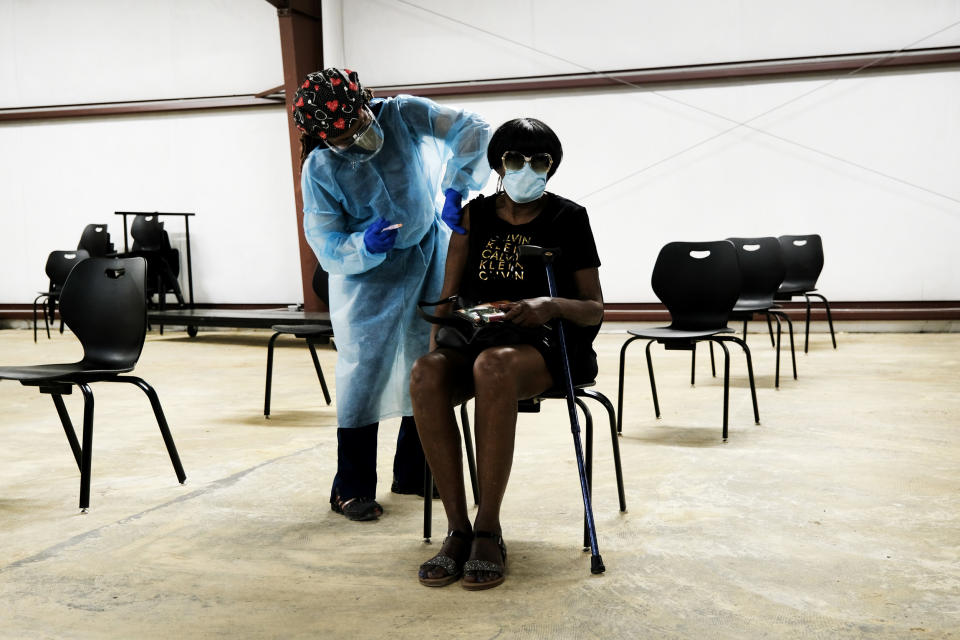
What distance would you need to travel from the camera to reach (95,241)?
28.4 ft

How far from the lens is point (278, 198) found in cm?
870

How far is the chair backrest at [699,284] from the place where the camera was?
368cm

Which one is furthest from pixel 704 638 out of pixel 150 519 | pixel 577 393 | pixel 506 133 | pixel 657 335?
pixel 657 335

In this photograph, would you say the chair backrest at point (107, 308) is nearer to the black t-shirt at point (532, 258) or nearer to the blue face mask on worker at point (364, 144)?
the blue face mask on worker at point (364, 144)

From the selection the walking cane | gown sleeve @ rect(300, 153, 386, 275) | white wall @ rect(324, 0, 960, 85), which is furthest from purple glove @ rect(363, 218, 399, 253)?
white wall @ rect(324, 0, 960, 85)

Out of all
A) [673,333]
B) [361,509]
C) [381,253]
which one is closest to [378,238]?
[381,253]

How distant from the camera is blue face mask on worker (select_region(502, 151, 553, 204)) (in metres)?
2.21

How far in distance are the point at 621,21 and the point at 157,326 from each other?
5627mm

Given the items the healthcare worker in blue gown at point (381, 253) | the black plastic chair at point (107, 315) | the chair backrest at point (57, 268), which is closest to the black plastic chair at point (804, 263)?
the healthcare worker in blue gown at point (381, 253)

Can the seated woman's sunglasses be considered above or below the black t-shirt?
above

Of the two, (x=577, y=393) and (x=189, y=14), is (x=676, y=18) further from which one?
(x=577, y=393)

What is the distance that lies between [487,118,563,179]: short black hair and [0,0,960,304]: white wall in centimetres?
567

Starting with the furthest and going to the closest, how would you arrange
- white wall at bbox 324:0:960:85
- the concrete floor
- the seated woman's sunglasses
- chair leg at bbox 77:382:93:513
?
1. white wall at bbox 324:0:960:85
2. chair leg at bbox 77:382:93:513
3. the seated woman's sunglasses
4. the concrete floor

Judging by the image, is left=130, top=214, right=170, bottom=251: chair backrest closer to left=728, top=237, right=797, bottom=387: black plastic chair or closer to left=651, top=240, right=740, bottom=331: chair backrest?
left=728, top=237, right=797, bottom=387: black plastic chair
